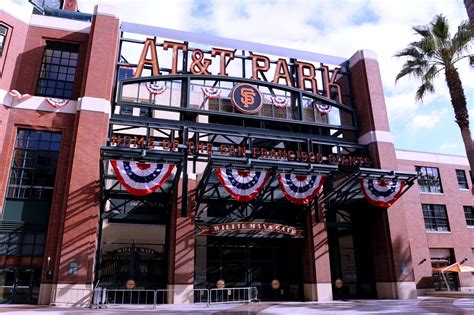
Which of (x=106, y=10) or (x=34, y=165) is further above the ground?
(x=106, y=10)

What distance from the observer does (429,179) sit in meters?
37.1

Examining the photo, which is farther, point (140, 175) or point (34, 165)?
point (34, 165)

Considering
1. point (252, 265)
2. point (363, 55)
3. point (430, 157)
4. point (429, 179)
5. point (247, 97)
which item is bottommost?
point (252, 265)

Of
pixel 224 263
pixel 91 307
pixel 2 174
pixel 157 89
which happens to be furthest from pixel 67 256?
pixel 157 89

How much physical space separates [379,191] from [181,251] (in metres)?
14.0

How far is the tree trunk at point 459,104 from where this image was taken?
18250 mm

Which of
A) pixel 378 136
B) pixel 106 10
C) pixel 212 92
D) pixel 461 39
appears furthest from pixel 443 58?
A: pixel 106 10

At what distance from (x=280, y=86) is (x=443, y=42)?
12548mm

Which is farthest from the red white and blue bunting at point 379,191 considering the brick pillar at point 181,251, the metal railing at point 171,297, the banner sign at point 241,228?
the brick pillar at point 181,251

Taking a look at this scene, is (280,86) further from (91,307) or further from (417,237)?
(91,307)

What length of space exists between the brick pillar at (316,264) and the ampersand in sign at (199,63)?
1383cm

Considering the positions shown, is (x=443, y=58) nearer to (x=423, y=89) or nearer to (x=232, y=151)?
(x=423, y=89)

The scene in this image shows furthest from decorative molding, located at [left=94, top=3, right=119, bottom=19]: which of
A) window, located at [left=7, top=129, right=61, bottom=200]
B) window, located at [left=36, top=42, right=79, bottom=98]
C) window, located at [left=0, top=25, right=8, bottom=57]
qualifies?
window, located at [left=7, top=129, right=61, bottom=200]

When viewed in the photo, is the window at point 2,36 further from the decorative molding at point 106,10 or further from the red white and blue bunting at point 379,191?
the red white and blue bunting at point 379,191
